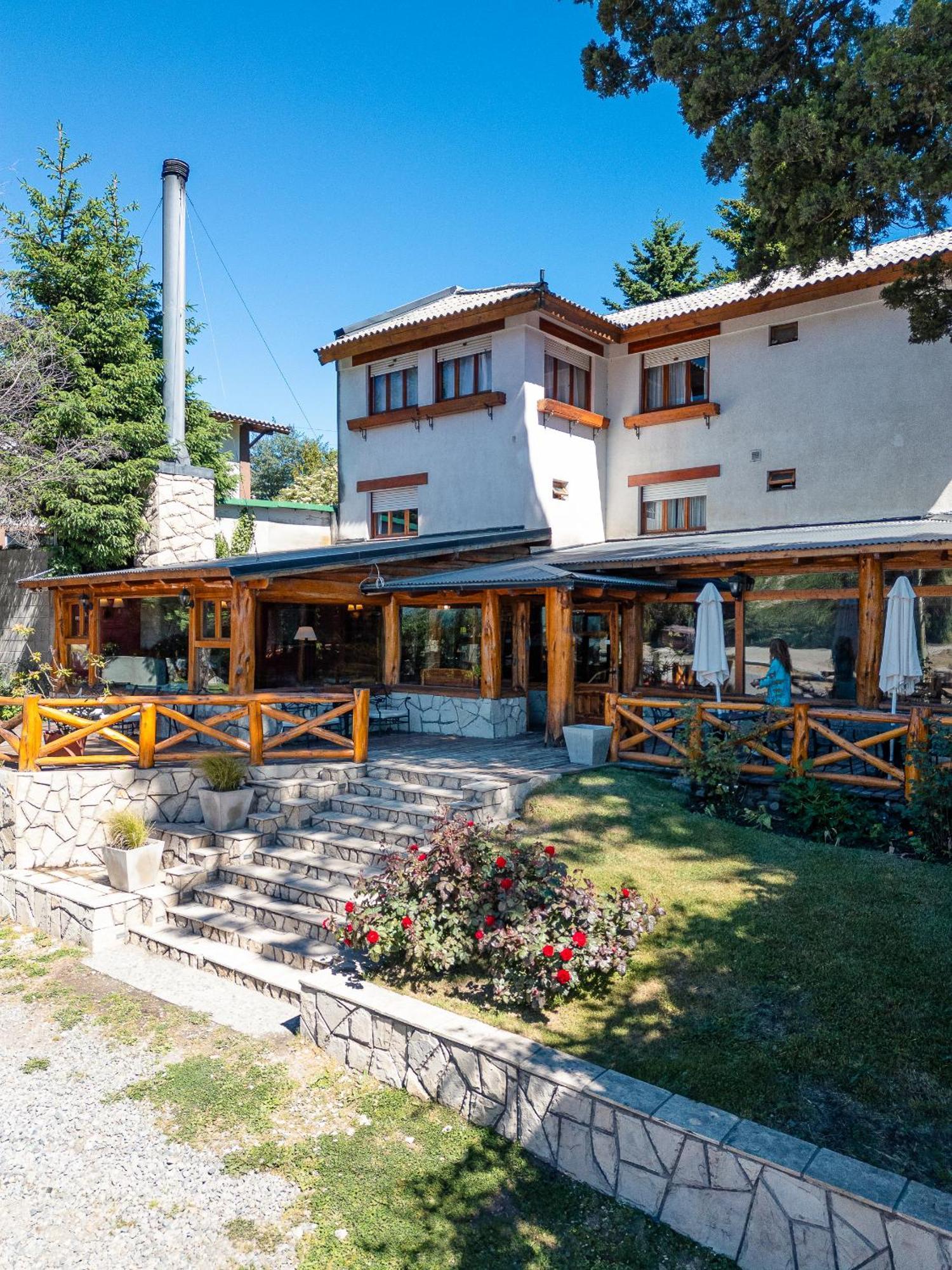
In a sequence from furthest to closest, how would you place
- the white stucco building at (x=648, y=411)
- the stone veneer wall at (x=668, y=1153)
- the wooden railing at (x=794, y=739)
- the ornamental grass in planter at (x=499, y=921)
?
the white stucco building at (x=648, y=411) < the wooden railing at (x=794, y=739) < the ornamental grass in planter at (x=499, y=921) < the stone veneer wall at (x=668, y=1153)

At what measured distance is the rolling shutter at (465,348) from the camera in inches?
675

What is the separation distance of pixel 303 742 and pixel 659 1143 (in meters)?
9.20

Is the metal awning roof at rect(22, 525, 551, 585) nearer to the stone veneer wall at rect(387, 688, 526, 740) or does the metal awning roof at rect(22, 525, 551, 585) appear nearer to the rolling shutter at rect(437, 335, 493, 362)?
the stone veneer wall at rect(387, 688, 526, 740)

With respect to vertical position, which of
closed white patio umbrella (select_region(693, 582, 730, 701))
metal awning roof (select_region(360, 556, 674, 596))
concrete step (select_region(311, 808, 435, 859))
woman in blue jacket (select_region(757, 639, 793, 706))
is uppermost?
metal awning roof (select_region(360, 556, 674, 596))

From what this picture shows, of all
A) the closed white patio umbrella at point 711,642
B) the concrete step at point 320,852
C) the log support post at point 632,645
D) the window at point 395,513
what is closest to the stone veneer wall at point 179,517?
the window at point 395,513

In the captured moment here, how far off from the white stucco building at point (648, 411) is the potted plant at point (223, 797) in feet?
30.2

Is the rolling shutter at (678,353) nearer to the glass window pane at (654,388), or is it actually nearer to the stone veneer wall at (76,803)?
the glass window pane at (654,388)

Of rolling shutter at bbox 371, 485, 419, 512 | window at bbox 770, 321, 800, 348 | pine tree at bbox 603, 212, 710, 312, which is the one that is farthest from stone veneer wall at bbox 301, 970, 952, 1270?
pine tree at bbox 603, 212, 710, 312

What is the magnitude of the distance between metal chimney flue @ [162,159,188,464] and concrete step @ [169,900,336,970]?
1424 cm

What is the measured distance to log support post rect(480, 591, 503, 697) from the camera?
44.8 ft

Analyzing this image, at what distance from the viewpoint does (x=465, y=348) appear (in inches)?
690

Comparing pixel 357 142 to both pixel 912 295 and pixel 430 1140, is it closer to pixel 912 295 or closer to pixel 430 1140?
pixel 912 295

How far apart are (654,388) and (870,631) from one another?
8672 millimetres

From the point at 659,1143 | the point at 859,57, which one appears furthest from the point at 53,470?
the point at 659,1143
